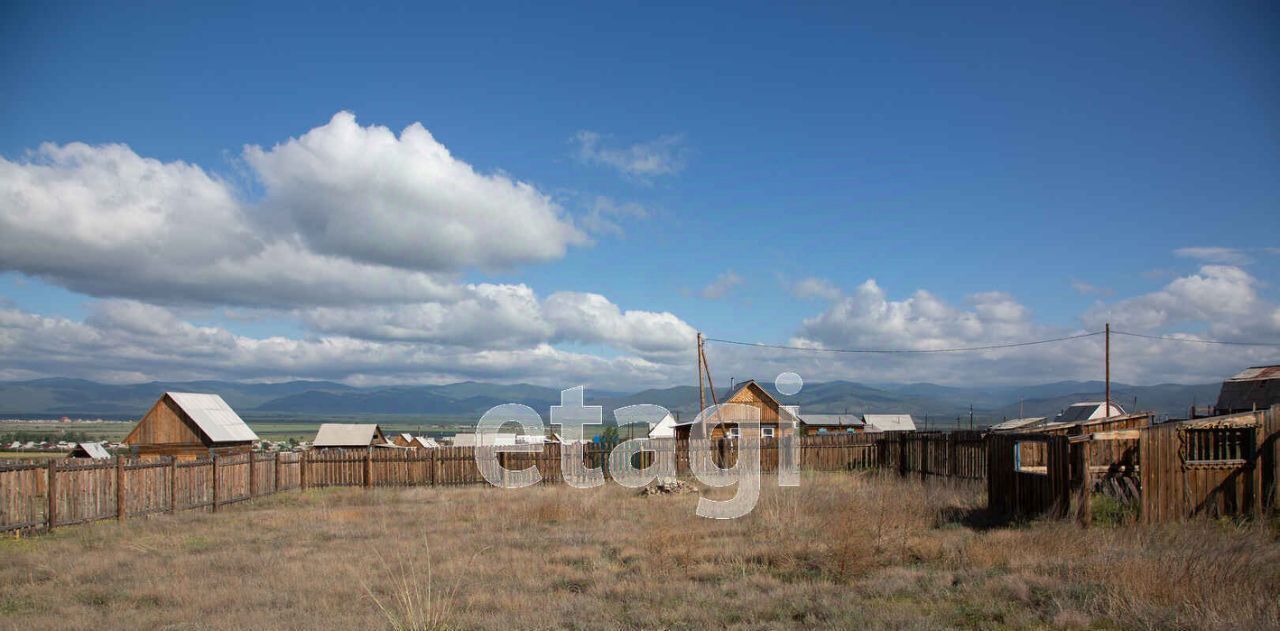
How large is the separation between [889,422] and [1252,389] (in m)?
38.9

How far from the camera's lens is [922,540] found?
38.6 feet

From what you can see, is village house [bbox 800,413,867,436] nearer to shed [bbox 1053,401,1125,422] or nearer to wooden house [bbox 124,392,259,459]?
shed [bbox 1053,401,1125,422]

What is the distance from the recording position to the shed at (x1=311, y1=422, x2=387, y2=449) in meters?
55.9

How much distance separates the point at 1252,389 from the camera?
4022 cm

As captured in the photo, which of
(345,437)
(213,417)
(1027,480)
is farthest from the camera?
(345,437)

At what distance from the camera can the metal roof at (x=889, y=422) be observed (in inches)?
2990

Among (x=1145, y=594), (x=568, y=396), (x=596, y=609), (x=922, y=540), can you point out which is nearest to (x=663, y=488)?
(x=568, y=396)

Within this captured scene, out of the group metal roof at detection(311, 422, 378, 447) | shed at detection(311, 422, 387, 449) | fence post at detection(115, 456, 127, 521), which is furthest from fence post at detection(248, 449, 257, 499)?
metal roof at detection(311, 422, 378, 447)

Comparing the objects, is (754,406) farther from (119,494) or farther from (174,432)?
(119,494)

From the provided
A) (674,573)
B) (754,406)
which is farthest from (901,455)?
(754,406)

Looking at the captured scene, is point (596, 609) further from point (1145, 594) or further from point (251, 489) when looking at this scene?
point (251, 489)

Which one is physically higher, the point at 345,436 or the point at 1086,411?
the point at 1086,411

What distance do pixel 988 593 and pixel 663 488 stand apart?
13.9 m

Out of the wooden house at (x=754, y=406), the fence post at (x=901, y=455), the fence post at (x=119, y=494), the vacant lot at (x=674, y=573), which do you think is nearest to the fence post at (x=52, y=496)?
the vacant lot at (x=674, y=573)
